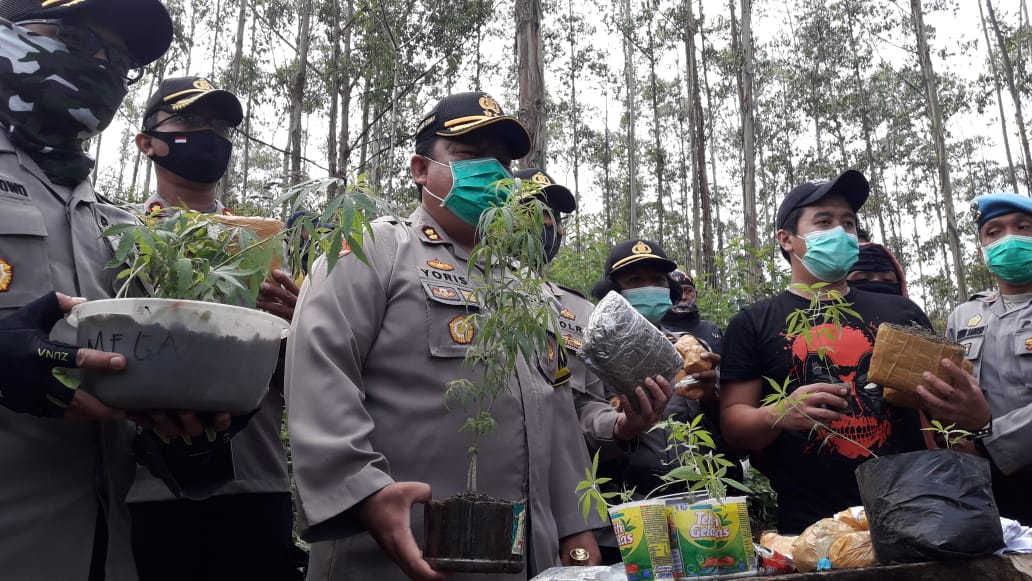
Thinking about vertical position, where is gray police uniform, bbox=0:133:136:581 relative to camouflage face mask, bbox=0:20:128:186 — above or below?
below

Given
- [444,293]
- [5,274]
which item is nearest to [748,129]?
[444,293]

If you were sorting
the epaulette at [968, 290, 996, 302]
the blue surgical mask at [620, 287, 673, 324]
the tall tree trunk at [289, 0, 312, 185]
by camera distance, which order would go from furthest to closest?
the tall tree trunk at [289, 0, 312, 185] < the blue surgical mask at [620, 287, 673, 324] < the epaulette at [968, 290, 996, 302]

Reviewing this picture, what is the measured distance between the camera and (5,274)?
1.73m

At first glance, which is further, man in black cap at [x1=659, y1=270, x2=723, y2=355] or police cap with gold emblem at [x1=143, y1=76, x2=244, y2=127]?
man in black cap at [x1=659, y1=270, x2=723, y2=355]

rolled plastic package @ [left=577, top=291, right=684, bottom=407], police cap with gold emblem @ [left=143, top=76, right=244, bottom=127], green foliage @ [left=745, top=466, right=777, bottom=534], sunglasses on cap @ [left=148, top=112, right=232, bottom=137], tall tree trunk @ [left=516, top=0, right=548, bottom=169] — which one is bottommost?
green foliage @ [left=745, top=466, right=777, bottom=534]

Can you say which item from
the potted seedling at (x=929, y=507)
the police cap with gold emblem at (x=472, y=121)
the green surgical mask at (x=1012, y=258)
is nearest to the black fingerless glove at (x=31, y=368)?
the police cap with gold emblem at (x=472, y=121)

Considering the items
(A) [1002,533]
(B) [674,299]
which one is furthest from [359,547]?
(B) [674,299]

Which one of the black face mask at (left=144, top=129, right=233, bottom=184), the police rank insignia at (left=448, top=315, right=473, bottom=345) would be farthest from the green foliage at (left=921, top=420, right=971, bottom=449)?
the black face mask at (left=144, top=129, right=233, bottom=184)

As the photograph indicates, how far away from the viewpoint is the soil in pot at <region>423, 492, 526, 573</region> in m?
1.59

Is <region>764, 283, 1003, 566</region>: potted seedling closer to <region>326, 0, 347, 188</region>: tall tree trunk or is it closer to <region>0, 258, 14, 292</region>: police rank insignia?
<region>0, 258, 14, 292</region>: police rank insignia

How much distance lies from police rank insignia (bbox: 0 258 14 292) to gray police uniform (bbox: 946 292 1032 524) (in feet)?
10.0

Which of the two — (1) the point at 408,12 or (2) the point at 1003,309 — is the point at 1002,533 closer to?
(2) the point at 1003,309

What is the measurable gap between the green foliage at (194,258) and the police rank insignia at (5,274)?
26 centimetres

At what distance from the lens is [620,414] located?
2.45 metres
